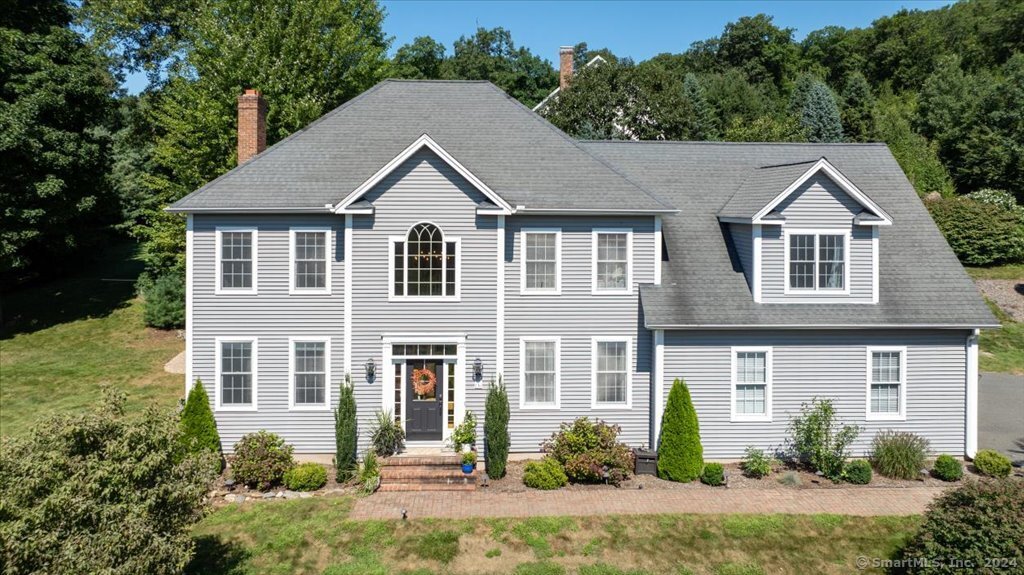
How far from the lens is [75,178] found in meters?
35.4

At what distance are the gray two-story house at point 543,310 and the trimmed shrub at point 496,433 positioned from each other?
92 cm

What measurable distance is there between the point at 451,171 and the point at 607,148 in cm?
Answer: 655

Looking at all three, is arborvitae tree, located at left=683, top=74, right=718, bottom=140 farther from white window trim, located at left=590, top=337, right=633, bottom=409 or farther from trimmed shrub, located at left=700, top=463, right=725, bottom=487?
trimmed shrub, located at left=700, top=463, right=725, bottom=487

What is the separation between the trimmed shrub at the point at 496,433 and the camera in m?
18.9

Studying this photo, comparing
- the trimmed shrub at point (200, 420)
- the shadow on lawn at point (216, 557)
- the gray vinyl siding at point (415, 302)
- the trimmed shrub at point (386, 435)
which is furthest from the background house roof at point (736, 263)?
the trimmed shrub at point (200, 420)

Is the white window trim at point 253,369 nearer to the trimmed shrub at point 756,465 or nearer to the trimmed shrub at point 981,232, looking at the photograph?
the trimmed shrub at point 756,465

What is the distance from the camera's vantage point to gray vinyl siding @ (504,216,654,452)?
20.1 meters

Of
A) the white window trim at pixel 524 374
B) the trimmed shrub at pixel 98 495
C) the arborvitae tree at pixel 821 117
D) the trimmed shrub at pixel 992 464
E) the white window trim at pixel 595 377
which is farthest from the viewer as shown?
the arborvitae tree at pixel 821 117

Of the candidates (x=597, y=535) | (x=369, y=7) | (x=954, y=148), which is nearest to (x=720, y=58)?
(x=954, y=148)

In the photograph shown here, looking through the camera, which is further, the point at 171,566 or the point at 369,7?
the point at 369,7

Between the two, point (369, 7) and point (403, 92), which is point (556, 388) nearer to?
point (403, 92)

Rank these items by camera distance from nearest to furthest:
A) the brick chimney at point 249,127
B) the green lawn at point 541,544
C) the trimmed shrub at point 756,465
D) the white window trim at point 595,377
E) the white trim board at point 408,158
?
the green lawn at point 541,544
the trimmed shrub at point 756,465
the white trim board at point 408,158
the white window trim at point 595,377
the brick chimney at point 249,127

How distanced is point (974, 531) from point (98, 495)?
14.3m

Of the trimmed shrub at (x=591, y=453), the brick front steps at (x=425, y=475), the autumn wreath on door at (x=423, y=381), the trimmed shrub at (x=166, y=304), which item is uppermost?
the trimmed shrub at (x=166, y=304)
